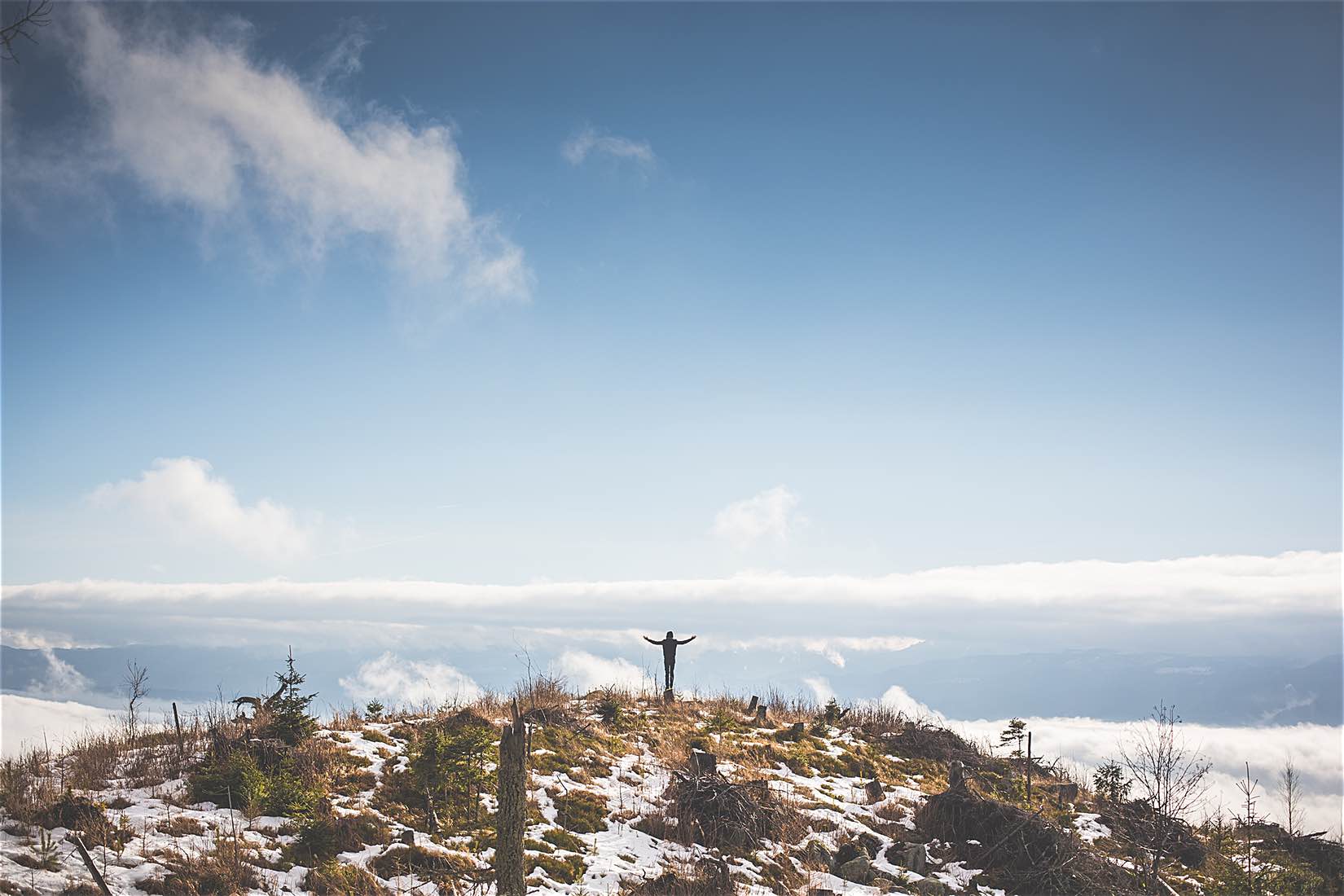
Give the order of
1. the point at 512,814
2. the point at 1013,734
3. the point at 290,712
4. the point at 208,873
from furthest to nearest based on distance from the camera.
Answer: the point at 1013,734 < the point at 290,712 < the point at 208,873 < the point at 512,814

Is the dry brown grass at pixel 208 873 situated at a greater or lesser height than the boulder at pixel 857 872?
greater

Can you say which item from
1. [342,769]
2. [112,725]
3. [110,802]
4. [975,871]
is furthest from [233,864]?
[975,871]

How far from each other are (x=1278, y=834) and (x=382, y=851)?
24.1m

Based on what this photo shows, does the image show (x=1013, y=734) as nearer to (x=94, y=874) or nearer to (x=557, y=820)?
(x=557, y=820)

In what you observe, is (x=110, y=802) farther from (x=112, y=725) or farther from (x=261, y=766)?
(x=112, y=725)

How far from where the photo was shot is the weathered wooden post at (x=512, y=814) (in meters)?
8.13

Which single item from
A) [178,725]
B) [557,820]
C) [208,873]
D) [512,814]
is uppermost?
[512,814]

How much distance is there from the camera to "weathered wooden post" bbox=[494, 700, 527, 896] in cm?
813

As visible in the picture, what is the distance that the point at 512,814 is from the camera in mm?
8180

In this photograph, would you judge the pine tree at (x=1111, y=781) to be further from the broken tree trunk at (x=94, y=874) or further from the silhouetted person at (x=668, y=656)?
the broken tree trunk at (x=94, y=874)

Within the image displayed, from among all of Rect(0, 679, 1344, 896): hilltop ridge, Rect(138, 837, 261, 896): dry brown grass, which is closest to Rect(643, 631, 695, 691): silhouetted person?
Rect(0, 679, 1344, 896): hilltop ridge

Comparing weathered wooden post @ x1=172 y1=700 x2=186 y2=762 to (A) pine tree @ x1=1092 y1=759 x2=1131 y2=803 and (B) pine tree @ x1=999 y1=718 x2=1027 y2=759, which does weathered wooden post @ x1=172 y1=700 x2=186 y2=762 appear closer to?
(B) pine tree @ x1=999 y1=718 x2=1027 y2=759

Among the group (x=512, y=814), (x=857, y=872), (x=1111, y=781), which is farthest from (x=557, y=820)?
(x=1111, y=781)

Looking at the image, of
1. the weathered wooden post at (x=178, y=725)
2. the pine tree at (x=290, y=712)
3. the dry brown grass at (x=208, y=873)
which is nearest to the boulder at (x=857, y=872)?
the dry brown grass at (x=208, y=873)
